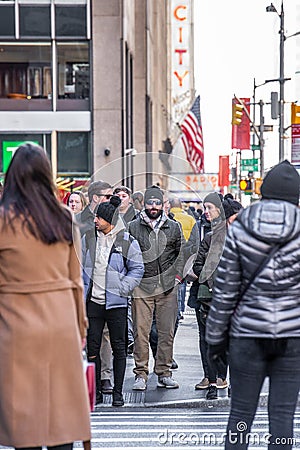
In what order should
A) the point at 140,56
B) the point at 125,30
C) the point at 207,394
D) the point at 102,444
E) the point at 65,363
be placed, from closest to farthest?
the point at 65,363 < the point at 102,444 < the point at 207,394 < the point at 125,30 < the point at 140,56

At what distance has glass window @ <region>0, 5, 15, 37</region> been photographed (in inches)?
1211

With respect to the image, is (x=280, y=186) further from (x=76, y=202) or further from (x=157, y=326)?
(x=76, y=202)

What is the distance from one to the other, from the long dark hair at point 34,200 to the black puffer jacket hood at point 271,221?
1.04m

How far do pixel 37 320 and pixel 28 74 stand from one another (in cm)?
2686

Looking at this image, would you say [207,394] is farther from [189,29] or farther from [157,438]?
[189,29]

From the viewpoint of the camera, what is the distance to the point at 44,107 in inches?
1238

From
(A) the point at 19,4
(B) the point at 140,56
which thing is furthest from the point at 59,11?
(B) the point at 140,56

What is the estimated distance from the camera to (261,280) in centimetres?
Answer: 579

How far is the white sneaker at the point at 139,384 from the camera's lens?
10664mm

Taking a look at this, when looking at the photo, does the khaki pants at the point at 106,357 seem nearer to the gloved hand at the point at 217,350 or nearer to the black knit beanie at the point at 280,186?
the gloved hand at the point at 217,350

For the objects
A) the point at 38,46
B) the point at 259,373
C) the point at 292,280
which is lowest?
the point at 259,373

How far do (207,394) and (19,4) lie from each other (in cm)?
2277

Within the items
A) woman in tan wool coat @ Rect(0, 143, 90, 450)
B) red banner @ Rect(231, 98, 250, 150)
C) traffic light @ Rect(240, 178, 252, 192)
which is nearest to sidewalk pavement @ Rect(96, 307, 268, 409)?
woman in tan wool coat @ Rect(0, 143, 90, 450)

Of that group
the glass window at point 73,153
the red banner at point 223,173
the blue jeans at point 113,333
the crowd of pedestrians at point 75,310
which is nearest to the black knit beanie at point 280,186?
the crowd of pedestrians at point 75,310
